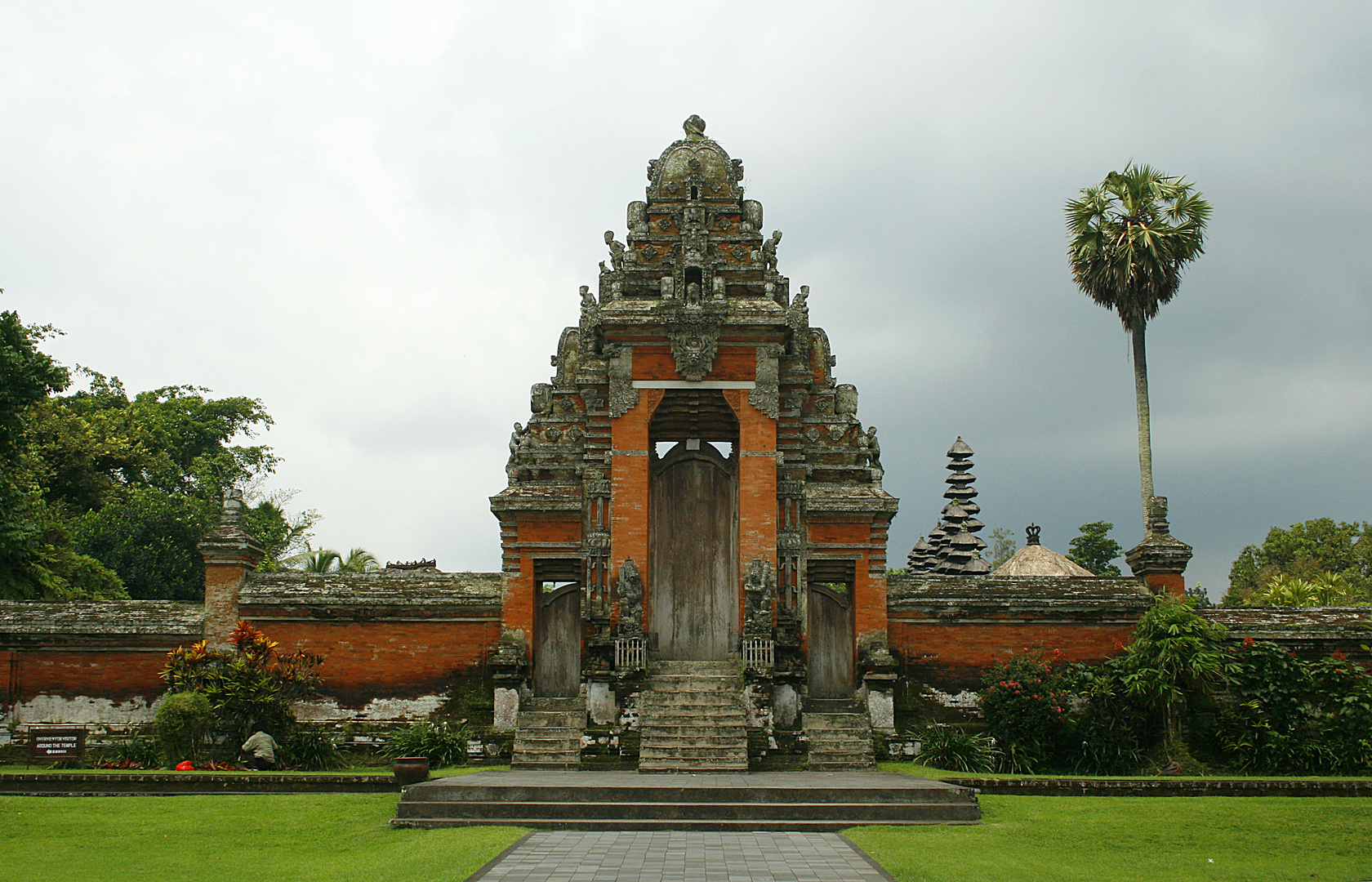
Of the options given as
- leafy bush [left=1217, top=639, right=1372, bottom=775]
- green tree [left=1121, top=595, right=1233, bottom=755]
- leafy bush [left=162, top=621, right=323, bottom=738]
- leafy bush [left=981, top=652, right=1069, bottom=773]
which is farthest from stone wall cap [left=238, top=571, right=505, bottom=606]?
leafy bush [left=1217, top=639, right=1372, bottom=775]

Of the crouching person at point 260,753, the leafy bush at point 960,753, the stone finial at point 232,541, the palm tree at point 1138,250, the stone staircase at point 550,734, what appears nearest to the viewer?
the crouching person at point 260,753

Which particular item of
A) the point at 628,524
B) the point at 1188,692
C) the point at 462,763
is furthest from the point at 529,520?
the point at 1188,692

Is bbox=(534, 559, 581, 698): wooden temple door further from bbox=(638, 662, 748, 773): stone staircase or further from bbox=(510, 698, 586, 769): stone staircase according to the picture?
bbox=(638, 662, 748, 773): stone staircase

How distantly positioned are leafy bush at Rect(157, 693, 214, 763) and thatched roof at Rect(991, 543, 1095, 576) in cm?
2041

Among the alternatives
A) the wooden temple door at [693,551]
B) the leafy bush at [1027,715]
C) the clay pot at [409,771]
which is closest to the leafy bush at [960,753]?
the leafy bush at [1027,715]

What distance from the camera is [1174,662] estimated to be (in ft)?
46.2

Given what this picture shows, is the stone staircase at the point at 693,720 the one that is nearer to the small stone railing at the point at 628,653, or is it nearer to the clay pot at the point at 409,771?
the small stone railing at the point at 628,653

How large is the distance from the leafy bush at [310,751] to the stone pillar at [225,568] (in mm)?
1974

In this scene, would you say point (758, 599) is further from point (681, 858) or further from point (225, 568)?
point (225, 568)

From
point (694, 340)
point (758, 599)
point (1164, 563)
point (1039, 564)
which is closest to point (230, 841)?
point (758, 599)

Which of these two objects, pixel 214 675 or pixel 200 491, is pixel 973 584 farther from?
pixel 200 491

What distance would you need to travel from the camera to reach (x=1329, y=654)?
15.1 meters

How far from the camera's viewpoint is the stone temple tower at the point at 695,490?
14742 mm

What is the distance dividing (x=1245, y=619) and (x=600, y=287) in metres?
11.2
